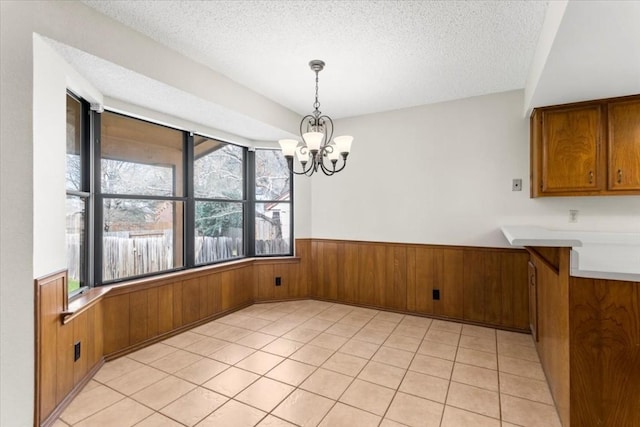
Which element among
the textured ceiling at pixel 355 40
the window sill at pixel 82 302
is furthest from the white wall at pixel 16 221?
the textured ceiling at pixel 355 40

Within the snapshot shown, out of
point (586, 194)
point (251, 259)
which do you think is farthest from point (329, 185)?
point (586, 194)

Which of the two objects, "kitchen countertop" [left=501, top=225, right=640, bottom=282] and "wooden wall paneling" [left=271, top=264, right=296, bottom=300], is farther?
"wooden wall paneling" [left=271, top=264, right=296, bottom=300]

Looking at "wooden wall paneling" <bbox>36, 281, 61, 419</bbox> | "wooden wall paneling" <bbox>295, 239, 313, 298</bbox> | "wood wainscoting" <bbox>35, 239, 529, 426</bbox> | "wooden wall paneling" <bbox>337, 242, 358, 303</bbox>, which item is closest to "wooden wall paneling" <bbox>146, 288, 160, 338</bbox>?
"wood wainscoting" <bbox>35, 239, 529, 426</bbox>

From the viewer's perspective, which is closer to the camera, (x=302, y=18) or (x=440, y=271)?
(x=302, y=18)

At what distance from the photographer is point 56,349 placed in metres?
2.00

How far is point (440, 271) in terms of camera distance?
3742 mm

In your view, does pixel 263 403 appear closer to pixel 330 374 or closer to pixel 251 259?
pixel 330 374

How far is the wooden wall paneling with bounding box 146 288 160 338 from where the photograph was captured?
303 cm

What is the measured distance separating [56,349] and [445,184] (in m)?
3.92

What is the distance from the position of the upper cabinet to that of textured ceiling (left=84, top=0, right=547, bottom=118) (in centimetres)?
61

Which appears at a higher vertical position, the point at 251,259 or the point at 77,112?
the point at 77,112

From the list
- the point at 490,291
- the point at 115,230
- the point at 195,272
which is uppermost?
the point at 115,230

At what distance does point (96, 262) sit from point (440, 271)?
12.0 feet

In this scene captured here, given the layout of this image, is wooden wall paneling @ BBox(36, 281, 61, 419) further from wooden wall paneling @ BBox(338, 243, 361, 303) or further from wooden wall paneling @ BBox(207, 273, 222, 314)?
wooden wall paneling @ BBox(338, 243, 361, 303)
